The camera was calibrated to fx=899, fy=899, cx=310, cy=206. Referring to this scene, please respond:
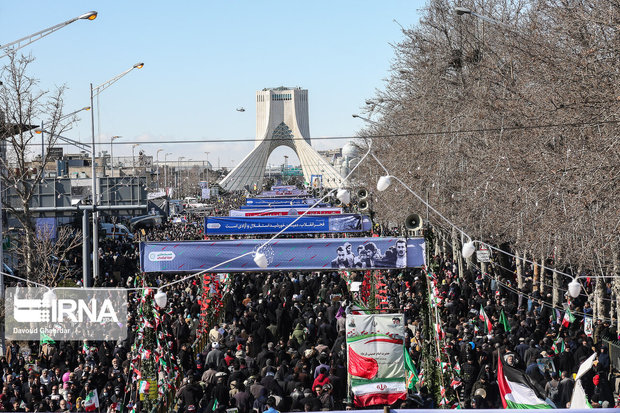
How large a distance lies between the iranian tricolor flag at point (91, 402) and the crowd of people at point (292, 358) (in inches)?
4.7

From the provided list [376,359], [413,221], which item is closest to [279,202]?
[413,221]

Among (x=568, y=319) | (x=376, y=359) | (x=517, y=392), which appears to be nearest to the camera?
(x=517, y=392)

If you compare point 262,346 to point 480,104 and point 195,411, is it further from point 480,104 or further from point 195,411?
point 480,104

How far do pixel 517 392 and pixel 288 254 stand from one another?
680 cm

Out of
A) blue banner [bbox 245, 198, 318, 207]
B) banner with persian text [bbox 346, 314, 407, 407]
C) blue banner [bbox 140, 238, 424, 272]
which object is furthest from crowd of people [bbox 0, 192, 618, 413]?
blue banner [bbox 245, 198, 318, 207]

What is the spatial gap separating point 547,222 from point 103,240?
32.6 m

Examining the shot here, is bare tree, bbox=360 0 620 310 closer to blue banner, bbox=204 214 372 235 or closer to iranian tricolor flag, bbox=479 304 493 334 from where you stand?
iranian tricolor flag, bbox=479 304 493 334

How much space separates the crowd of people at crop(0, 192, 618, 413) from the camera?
496 inches

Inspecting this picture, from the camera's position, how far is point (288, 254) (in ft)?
53.1

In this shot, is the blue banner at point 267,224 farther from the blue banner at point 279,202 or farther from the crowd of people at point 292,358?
the blue banner at point 279,202

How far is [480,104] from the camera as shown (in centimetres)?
2341

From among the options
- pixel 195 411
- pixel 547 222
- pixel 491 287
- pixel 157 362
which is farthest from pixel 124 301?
pixel 491 287

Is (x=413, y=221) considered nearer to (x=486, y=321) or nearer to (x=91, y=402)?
(x=486, y=321)

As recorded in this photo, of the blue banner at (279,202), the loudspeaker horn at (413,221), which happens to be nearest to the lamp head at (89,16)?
the loudspeaker horn at (413,221)
